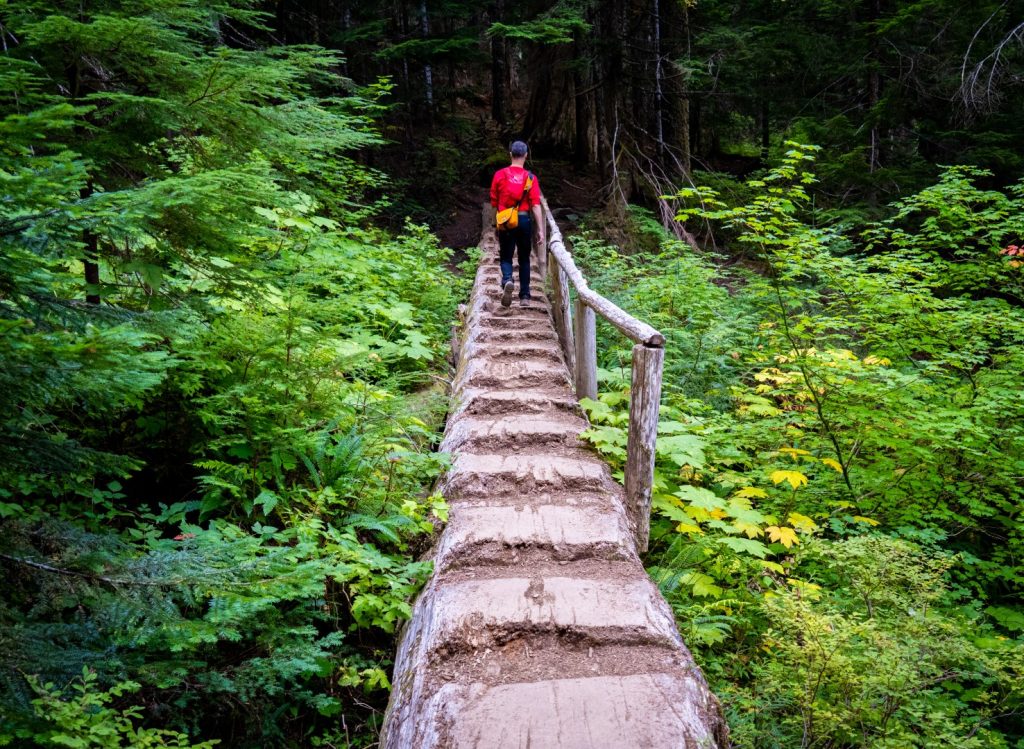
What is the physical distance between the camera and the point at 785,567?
4.22 metres

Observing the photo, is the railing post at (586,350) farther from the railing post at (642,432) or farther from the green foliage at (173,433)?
the green foliage at (173,433)

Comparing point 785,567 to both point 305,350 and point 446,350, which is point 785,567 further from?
point 446,350

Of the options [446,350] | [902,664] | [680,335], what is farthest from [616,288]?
[902,664]

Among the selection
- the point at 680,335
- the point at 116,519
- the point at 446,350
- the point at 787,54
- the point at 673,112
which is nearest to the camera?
the point at 116,519

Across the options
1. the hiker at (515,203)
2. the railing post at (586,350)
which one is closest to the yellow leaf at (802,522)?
the railing post at (586,350)

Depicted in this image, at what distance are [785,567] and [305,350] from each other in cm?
406

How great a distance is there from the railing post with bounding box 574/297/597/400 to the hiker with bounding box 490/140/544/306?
2.20 meters

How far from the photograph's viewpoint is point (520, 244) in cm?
738

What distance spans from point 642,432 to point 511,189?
4286 mm

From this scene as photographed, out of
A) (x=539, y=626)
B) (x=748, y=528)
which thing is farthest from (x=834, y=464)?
(x=539, y=626)

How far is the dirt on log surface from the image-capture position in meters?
2.30

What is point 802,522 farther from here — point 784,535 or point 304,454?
point 304,454

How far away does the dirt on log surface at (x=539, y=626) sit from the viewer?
2.30 meters

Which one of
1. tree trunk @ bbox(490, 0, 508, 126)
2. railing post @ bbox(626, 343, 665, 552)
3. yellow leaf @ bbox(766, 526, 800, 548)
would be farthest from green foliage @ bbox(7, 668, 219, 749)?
tree trunk @ bbox(490, 0, 508, 126)
